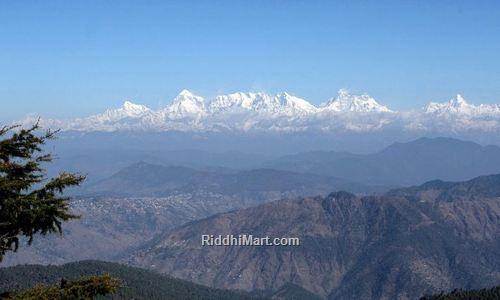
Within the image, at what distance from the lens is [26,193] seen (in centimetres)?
2259

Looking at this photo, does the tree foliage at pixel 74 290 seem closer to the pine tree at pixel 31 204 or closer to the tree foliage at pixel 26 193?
the pine tree at pixel 31 204

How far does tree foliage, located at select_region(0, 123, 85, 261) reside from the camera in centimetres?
2155

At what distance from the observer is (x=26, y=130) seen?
74.4 ft

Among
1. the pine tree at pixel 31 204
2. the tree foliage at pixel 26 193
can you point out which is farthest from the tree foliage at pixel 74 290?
the tree foliage at pixel 26 193

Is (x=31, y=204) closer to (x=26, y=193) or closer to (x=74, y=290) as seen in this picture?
(x=26, y=193)

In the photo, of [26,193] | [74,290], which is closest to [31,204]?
[26,193]

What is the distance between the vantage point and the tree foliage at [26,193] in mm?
21547

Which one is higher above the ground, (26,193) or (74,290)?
(26,193)

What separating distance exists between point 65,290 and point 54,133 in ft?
17.7

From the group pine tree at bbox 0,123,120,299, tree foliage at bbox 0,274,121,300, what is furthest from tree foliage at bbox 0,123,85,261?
tree foliage at bbox 0,274,121,300

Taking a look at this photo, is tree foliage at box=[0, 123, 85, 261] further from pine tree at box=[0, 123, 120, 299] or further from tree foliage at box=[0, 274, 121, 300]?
tree foliage at box=[0, 274, 121, 300]

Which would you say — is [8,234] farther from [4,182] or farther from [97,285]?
[97,285]

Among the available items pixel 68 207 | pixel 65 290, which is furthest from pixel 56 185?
pixel 65 290

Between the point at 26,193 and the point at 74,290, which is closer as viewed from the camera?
the point at 74,290
